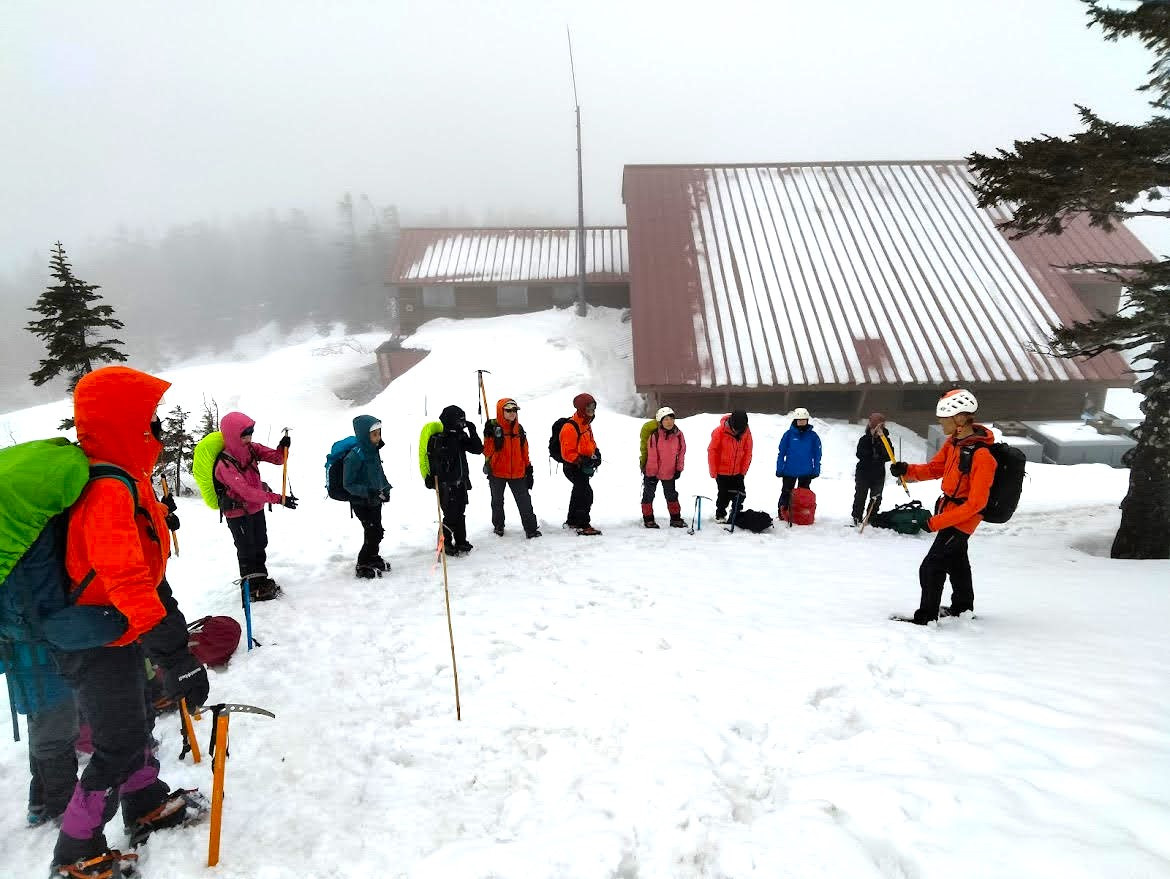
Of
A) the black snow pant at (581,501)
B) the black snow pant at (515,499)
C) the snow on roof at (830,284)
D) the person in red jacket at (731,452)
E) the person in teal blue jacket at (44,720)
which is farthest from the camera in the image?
the snow on roof at (830,284)

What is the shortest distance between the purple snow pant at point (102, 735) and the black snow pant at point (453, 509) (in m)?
4.57

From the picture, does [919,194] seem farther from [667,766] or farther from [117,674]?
[117,674]

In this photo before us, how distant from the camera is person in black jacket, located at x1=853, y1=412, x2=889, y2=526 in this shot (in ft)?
29.4

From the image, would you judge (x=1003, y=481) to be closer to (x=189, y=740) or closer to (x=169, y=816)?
(x=169, y=816)

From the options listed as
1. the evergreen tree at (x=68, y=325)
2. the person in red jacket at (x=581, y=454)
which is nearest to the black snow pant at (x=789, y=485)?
the person in red jacket at (x=581, y=454)

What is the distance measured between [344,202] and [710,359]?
74533mm

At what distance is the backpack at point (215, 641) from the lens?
4812 mm

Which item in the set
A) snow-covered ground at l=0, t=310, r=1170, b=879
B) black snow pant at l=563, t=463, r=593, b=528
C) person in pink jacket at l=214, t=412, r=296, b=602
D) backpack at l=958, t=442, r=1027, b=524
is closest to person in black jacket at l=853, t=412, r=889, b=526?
snow-covered ground at l=0, t=310, r=1170, b=879

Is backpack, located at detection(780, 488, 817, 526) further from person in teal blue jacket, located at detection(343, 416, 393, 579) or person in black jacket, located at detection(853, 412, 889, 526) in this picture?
person in teal blue jacket, located at detection(343, 416, 393, 579)

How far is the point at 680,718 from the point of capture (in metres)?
4.13

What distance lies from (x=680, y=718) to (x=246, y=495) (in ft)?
14.9

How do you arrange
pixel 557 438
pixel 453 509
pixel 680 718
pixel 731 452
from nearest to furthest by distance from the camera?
1. pixel 680 718
2. pixel 453 509
3. pixel 557 438
4. pixel 731 452

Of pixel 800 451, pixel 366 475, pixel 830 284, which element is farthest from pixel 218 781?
pixel 830 284

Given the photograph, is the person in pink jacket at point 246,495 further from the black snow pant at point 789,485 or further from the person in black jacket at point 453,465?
the black snow pant at point 789,485
